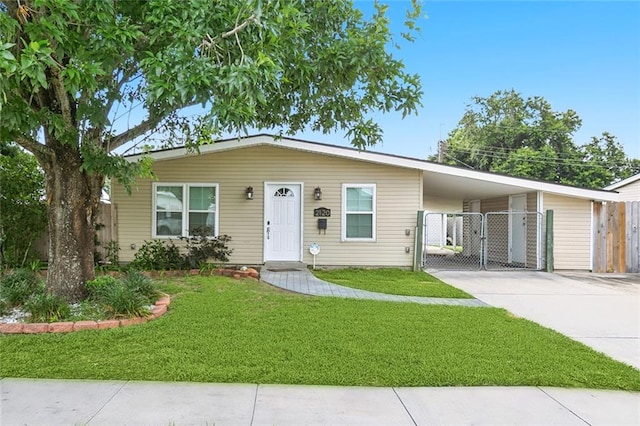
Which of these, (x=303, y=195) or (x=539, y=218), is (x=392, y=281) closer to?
(x=303, y=195)

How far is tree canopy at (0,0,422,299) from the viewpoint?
3576mm

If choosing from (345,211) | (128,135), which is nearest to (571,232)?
(345,211)

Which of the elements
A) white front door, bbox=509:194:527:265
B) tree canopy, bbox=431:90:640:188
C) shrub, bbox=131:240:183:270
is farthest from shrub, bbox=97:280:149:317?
tree canopy, bbox=431:90:640:188

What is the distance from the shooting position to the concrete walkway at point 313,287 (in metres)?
6.48

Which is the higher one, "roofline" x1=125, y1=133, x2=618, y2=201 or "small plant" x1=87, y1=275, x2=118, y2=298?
"roofline" x1=125, y1=133, x2=618, y2=201

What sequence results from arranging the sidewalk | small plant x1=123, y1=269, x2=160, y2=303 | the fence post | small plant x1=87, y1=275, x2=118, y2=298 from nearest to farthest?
the sidewalk < small plant x1=87, y1=275, x2=118, y2=298 < small plant x1=123, y1=269, x2=160, y2=303 < the fence post

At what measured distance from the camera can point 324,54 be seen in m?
5.22

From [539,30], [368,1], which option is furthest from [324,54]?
[539,30]

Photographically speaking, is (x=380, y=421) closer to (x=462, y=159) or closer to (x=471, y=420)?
(x=471, y=420)

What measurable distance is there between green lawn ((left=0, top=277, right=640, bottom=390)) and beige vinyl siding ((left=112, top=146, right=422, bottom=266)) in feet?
15.3

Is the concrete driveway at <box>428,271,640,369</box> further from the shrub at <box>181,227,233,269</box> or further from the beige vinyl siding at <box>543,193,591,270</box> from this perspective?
the shrub at <box>181,227,233,269</box>

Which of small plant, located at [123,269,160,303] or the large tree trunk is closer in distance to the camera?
the large tree trunk

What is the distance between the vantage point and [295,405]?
2914mm

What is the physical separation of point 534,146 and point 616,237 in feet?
69.9
